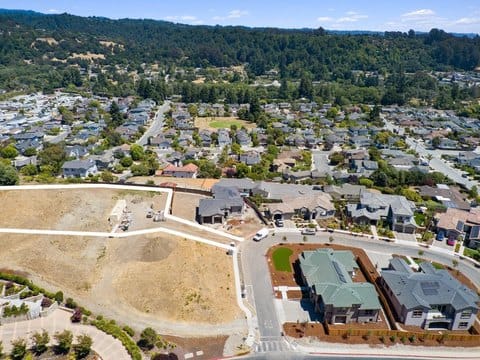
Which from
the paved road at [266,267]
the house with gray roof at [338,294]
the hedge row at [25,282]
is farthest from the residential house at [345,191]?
the hedge row at [25,282]

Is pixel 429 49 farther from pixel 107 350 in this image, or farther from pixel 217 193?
pixel 107 350

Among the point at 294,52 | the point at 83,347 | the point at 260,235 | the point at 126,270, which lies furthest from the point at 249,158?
the point at 294,52

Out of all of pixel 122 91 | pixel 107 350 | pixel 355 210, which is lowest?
pixel 107 350

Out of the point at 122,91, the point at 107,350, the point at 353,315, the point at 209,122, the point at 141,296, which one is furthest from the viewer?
the point at 122,91

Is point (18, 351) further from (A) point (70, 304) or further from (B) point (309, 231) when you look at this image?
(B) point (309, 231)

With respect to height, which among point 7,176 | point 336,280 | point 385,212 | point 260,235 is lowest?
point 260,235

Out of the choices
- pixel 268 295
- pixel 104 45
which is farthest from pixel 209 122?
pixel 104 45

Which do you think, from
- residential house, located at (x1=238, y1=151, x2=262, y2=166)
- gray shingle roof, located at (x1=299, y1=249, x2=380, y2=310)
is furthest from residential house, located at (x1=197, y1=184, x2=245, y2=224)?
residential house, located at (x1=238, y1=151, x2=262, y2=166)
